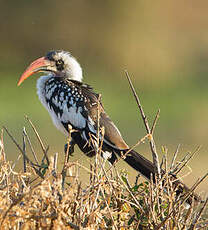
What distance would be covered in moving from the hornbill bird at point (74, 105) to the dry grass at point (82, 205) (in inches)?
39.0

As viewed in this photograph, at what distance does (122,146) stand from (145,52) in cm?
858

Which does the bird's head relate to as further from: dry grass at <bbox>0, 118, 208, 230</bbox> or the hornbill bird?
dry grass at <bbox>0, 118, 208, 230</bbox>

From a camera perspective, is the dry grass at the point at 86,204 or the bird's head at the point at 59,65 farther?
the bird's head at the point at 59,65

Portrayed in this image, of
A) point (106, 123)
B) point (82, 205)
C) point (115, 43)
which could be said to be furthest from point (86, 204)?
point (115, 43)

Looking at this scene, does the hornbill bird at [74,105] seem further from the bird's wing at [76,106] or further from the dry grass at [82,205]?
the dry grass at [82,205]

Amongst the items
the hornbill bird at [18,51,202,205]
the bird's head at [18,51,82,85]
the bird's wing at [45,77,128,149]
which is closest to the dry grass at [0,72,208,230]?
the hornbill bird at [18,51,202,205]

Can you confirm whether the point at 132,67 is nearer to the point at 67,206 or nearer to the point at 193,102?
the point at 193,102

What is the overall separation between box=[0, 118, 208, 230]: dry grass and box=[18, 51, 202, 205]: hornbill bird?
0.99 metres

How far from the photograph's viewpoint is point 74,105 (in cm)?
419

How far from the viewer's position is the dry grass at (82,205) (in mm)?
2355

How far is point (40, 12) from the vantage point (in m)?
12.9

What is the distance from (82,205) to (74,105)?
172cm

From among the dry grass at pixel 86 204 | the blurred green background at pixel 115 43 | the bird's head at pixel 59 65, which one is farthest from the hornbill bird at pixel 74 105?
the blurred green background at pixel 115 43

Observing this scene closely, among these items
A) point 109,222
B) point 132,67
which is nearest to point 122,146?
point 109,222
